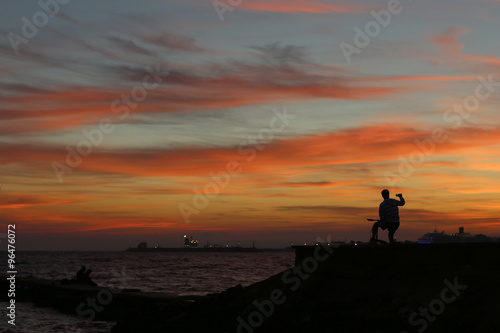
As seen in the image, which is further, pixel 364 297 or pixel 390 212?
pixel 390 212

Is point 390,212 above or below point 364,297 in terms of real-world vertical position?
above

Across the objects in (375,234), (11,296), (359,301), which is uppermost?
(375,234)

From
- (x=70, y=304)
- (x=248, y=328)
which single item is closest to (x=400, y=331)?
(x=248, y=328)

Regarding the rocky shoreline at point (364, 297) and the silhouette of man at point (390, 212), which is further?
the silhouette of man at point (390, 212)

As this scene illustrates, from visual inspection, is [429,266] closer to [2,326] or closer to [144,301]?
[144,301]

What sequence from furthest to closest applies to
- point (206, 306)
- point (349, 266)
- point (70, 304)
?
point (70, 304) < point (206, 306) < point (349, 266)

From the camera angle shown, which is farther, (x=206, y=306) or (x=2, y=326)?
(x=2, y=326)

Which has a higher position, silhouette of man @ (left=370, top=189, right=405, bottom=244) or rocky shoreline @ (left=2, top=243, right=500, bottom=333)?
silhouette of man @ (left=370, top=189, right=405, bottom=244)

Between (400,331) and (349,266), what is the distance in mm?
4592

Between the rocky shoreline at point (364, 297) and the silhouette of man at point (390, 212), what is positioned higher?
the silhouette of man at point (390, 212)

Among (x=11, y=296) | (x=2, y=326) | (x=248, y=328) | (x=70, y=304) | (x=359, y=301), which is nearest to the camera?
(x=359, y=301)

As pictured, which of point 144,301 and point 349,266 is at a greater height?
point 349,266

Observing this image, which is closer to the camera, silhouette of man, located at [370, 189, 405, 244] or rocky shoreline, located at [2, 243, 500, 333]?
rocky shoreline, located at [2, 243, 500, 333]

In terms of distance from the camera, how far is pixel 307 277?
18.2 m
